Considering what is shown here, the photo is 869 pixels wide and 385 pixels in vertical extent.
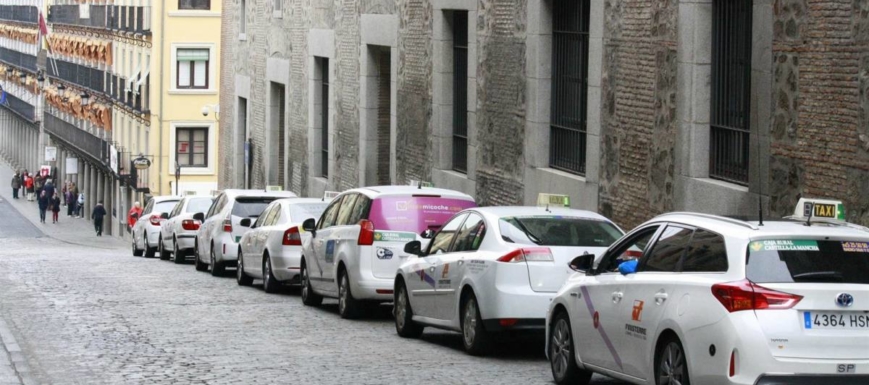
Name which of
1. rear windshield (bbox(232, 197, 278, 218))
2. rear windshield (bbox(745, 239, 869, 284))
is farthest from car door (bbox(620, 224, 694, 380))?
rear windshield (bbox(232, 197, 278, 218))

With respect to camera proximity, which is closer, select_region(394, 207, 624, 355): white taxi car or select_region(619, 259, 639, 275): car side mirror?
select_region(619, 259, 639, 275): car side mirror

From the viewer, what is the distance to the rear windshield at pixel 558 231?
14.5 metres

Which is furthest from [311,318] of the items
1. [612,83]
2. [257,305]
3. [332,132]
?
[332,132]

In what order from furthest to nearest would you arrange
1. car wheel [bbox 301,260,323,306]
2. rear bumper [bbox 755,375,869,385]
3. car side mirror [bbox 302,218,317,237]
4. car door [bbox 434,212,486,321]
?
car wheel [bbox 301,260,323,306], car side mirror [bbox 302,218,317,237], car door [bbox 434,212,486,321], rear bumper [bbox 755,375,869,385]

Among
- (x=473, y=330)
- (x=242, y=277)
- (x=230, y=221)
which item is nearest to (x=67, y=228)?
(x=230, y=221)

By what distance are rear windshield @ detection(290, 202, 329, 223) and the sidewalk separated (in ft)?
114

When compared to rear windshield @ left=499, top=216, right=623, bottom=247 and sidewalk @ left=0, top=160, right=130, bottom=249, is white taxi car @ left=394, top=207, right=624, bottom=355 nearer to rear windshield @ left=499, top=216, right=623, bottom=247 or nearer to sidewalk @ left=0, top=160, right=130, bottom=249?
rear windshield @ left=499, top=216, right=623, bottom=247

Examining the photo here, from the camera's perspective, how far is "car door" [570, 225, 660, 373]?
11.6m

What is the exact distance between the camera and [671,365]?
10.6 metres

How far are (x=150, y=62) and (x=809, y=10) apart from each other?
53.4m

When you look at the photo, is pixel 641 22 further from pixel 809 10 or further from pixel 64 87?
pixel 64 87

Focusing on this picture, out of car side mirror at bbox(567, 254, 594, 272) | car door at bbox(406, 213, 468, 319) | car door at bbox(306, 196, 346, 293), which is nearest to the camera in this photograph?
car side mirror at bbox(567, 254, 594, 272)

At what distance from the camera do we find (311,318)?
763 inches

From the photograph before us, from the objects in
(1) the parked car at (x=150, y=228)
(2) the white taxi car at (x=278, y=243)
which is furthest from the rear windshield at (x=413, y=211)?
(1) the parked car at (x=150, y=228)
